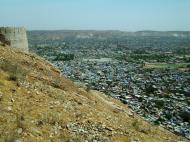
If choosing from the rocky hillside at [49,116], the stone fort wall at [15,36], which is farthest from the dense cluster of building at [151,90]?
the rocky hillside at [49,116]

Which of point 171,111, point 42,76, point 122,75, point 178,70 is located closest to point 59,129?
point 42,76

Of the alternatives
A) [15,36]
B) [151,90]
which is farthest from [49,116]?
[151,90]

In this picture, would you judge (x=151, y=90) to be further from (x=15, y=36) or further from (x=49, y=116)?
(x=49, y=116)

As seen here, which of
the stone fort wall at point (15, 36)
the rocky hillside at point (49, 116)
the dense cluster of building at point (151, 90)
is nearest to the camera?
the rocky hillside at point (49, 116)

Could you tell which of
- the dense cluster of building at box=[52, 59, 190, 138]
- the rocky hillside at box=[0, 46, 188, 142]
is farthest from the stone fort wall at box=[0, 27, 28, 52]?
the dense cluster of building at box=[52, 59, 190, 138]

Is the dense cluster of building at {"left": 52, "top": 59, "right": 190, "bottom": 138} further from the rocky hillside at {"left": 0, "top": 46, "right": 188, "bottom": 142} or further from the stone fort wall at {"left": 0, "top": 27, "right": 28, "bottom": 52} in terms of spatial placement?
the rocky hillside at {"left": 0, "top": 46, "right": 188, "bottom": 142}

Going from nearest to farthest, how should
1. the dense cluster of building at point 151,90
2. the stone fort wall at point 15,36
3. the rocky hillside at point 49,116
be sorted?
the rocky hillside at point 49,116, the stone fort wall at point 15,36, the dense cluster of building at point 151,90

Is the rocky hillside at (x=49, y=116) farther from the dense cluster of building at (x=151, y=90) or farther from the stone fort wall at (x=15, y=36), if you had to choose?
the dense cluster of building at (x=151, y=90)
